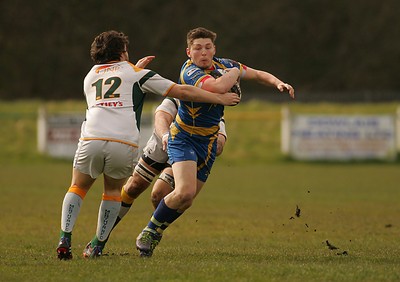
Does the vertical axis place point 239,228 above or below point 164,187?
below

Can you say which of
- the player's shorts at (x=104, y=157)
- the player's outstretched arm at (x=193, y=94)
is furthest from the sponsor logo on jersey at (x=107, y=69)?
the player's shorts at (x=104, y=157)

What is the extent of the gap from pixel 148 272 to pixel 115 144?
1.32 meters

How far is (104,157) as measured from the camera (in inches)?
325

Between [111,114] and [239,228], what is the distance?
496 cm

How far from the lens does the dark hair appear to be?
8391 mm

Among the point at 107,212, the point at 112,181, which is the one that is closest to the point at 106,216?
the point at 107,212

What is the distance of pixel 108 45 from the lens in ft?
27.5

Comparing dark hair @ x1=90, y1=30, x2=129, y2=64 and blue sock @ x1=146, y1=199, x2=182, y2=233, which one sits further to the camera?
blue sock @ x1=146, y1=199, x2=182, y2=233

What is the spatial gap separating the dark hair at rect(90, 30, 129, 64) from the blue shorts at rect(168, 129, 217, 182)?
105 cm

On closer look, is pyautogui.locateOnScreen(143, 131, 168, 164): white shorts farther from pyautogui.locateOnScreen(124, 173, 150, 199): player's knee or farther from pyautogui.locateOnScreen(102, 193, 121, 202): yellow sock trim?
pyautogui.locateOnScreen(102, 193, 121, 202): yellow sock trim

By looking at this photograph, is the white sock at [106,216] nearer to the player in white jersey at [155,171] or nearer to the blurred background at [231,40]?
the player in white jersey at [155,171]

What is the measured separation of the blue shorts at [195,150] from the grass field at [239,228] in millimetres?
907

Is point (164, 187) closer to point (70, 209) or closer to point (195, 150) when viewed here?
point (195, 150)

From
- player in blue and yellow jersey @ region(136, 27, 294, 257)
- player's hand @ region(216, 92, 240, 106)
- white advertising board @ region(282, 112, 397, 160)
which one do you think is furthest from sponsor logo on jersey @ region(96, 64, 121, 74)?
white advertising board @ region(282, 112, 397, 160)
